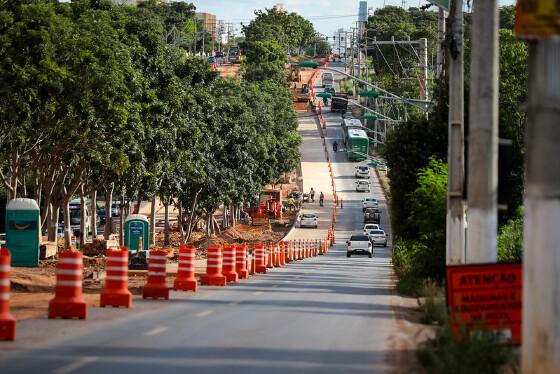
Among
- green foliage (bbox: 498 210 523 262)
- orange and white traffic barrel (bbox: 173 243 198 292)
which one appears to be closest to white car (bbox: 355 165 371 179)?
green foliage (bbox: 498 210 523 262)

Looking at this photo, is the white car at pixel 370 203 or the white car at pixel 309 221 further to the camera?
the white car at pixel 370 203

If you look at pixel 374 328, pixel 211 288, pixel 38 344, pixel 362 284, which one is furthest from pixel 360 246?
pixel 38 344

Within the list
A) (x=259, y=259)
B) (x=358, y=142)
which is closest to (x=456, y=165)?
(x=259, y=259)

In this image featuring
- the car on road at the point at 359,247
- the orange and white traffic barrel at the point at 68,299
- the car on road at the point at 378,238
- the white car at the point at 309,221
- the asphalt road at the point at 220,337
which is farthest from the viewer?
the white car at the point at 309,221

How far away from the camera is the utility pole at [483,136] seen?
824 inches

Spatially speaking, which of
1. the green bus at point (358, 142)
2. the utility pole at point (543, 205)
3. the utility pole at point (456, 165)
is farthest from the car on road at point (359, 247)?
the utility pole at point (543, 205)

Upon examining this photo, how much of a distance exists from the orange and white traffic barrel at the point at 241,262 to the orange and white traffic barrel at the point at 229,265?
240 centimetres

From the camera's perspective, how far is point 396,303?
30.5 m

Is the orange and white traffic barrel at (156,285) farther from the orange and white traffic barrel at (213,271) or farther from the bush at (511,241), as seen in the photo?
the bush at (511,241)

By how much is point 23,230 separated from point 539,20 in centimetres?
3368

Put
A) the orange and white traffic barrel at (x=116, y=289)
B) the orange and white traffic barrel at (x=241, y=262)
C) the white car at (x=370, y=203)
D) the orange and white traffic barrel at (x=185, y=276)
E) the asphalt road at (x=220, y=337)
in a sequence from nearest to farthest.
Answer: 1. the asphalt road at (x=220, y=337)
2. the orange and white traffic barrel at (x=116, y=289)
3. the orange and white traffic barrel at (x=185, y=276)
4. the orange and white traffic barrel at (x=241, y=262)
5. the white car at (x=370, y=203)

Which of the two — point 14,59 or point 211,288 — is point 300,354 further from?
point 14,59

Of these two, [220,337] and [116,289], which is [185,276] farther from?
[220,337]

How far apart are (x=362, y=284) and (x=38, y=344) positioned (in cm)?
2510
